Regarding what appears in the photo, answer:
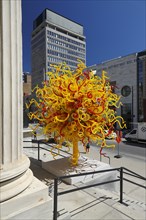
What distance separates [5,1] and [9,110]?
148cm

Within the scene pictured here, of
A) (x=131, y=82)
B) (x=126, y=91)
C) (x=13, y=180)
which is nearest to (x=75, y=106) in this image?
(x=13, y=180)

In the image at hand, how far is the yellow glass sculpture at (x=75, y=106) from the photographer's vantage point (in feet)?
17.1

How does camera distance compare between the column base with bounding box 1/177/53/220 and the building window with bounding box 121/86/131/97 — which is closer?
the column base with bounding box 1/177/53/220

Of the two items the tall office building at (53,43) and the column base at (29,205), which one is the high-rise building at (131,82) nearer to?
the column base at (29,205)

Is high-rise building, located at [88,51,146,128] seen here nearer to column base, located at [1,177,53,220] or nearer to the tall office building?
column base, located at [1,177,53,220]

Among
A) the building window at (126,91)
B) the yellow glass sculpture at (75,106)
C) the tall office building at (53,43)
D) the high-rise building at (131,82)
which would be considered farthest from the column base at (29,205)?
the tall office building at (53,43)

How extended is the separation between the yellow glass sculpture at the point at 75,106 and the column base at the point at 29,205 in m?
2.57

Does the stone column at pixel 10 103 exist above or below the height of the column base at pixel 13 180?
above

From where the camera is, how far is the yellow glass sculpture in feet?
17.1

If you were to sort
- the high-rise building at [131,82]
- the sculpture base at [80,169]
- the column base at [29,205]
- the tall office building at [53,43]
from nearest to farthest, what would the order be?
the column base at [29,205] → the sculpture base at [80,169] → the high-rise building at [131,82] → the tall office building at [53,43]

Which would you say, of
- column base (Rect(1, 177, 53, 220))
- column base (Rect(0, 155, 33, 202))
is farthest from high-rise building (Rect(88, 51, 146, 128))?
column base (Rect(0, 155, 33, 202))

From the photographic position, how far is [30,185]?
281 cm

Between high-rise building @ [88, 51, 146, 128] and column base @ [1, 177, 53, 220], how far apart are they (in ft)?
111

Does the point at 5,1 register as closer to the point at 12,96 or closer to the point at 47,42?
the point at 12,96
